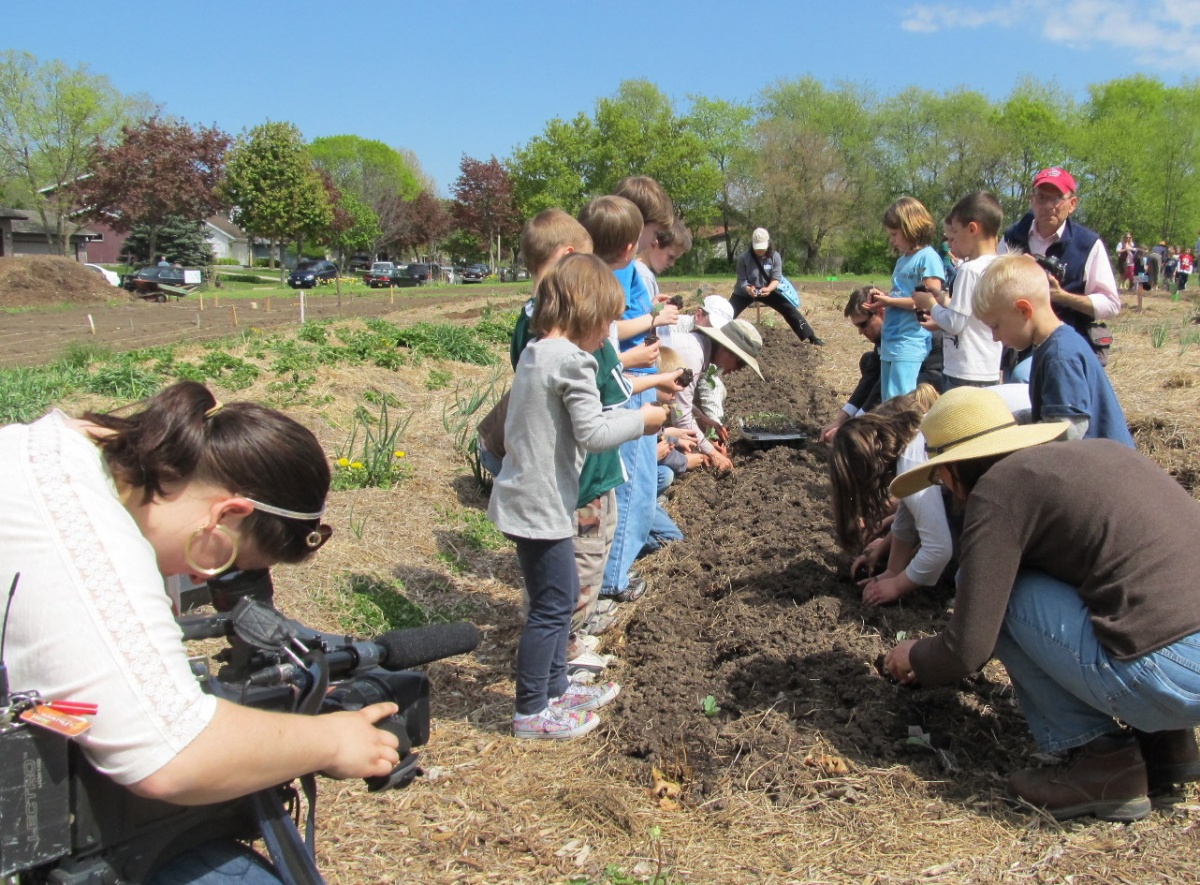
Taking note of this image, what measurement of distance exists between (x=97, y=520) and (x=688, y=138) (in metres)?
62.3

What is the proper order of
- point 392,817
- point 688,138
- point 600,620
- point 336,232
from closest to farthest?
point 392,817 < point 600,620 < point 336,232 < point 688,138

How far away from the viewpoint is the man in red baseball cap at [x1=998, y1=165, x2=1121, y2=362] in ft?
15.3

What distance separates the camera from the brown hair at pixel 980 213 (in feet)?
16.9

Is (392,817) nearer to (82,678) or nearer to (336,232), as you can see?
(82,678)

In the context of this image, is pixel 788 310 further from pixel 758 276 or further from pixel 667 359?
pixel 667 359

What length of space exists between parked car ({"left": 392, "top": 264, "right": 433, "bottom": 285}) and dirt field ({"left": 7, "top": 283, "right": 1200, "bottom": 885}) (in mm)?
44315

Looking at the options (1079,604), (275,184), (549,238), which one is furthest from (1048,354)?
(275,184)

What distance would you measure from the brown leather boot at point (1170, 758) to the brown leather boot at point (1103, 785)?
10 centimetres

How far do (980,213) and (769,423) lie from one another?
3.07 m

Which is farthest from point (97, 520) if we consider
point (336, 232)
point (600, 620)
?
point (336, 232)

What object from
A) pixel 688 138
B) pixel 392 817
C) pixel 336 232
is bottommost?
pixel 392 817

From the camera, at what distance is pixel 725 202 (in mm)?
60688

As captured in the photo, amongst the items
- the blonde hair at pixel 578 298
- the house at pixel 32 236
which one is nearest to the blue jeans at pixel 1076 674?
the blonde hair at pixel 578 298

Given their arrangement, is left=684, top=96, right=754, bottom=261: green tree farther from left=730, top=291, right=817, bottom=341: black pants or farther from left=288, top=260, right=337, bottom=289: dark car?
left=730, top=291, right=817, bottom=341: black pants
